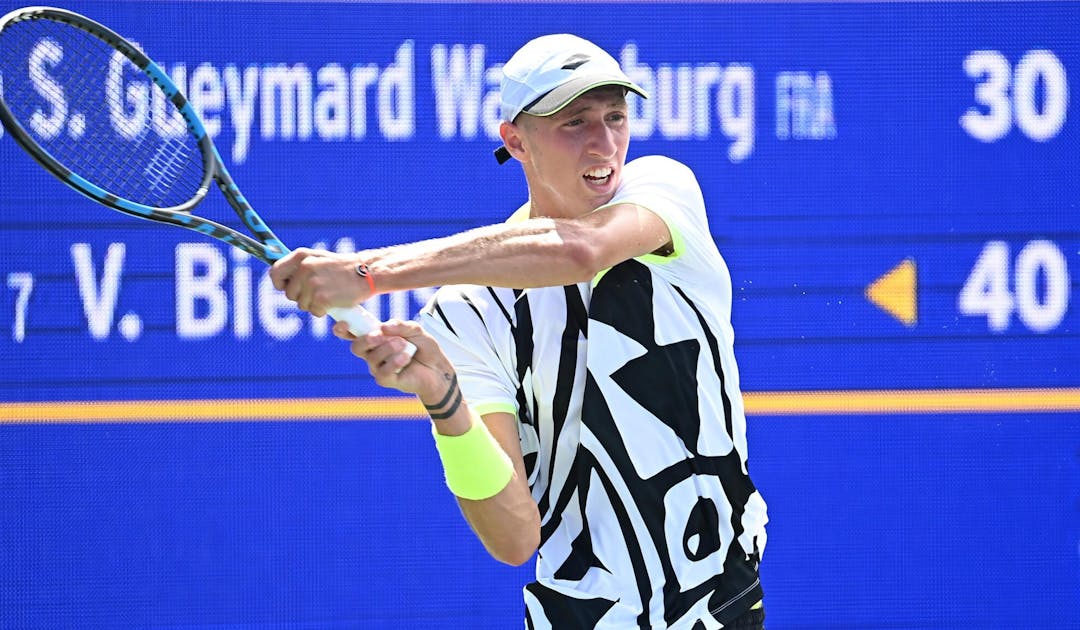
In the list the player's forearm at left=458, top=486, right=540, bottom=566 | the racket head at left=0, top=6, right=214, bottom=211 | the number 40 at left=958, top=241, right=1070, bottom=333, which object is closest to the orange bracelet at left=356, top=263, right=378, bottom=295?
the player's forearm at left=458, top=486, right=540, bottom=566

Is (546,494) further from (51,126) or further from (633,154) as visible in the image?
(51,126)

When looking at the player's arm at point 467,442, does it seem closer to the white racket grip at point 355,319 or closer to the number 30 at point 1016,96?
the white racket grip at point 355,319

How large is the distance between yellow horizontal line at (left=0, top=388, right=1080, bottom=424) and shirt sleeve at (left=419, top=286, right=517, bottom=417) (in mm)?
1241

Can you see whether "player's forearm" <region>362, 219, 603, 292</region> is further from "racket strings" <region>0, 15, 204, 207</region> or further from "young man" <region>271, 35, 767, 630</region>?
"racket strings" <region>0, 15, 204, 207</region>

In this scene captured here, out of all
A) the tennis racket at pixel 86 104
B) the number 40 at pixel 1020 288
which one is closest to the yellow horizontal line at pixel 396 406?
the number 40 at pixel 1020 288

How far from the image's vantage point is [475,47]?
11.1 ft

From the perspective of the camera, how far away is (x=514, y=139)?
2.25 meters

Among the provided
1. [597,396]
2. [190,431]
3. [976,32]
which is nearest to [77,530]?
[190,431]

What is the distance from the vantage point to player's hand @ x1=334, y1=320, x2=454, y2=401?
5.88 feet

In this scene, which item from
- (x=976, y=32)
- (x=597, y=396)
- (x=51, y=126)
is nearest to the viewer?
(x=597, y=396)

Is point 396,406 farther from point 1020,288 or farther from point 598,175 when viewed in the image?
point 1020,288

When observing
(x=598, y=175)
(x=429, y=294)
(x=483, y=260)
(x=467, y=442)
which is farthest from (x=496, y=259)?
(x=429, y=294)

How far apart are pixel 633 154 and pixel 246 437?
3.76ft

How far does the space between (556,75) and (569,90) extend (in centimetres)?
4
